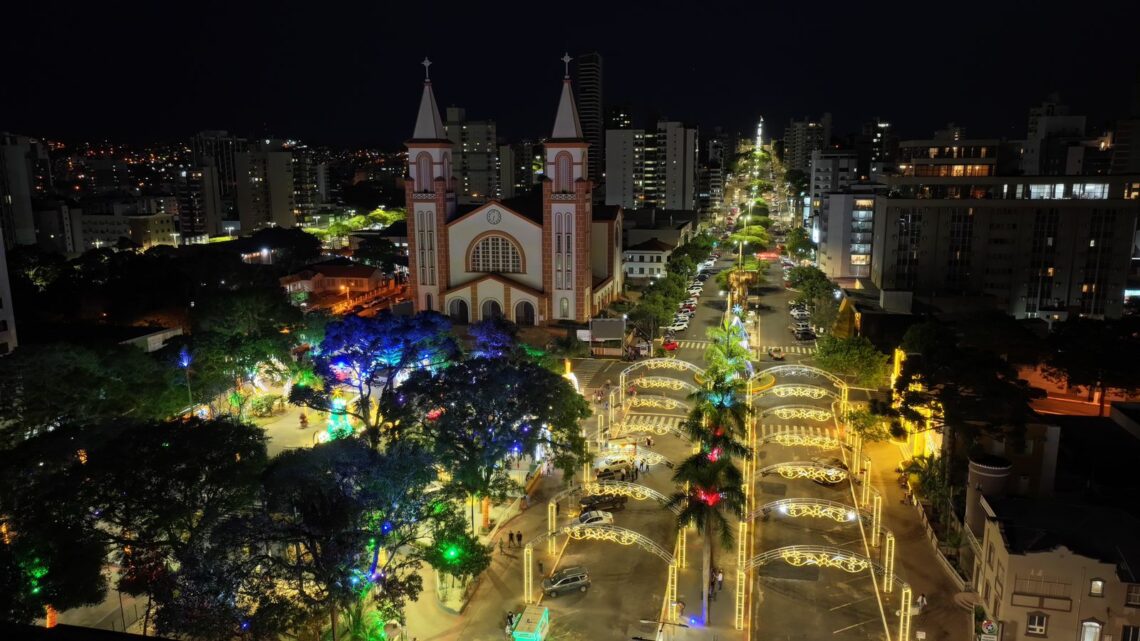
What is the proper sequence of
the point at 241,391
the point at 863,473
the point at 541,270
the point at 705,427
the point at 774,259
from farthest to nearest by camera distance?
1. the point at 774,259
2. the point at 541,270
3. the point at 241,391
4. the point at 863,473
5. the point at 705,427

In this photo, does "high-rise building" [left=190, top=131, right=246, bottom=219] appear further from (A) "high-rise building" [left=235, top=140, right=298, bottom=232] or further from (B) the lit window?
(B) the lit window

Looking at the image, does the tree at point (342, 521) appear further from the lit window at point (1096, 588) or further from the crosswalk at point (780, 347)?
the crosswalk at point (780, 347)

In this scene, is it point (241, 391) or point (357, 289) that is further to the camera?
point (357, 289)

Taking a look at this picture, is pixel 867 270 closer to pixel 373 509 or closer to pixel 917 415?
pixel 917 415

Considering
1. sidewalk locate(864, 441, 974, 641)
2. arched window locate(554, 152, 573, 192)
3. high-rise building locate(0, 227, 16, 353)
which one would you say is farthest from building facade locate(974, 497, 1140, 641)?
high-rise building locate(0, 227, 16, 353)

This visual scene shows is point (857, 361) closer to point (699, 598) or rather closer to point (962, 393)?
point (962, 393)

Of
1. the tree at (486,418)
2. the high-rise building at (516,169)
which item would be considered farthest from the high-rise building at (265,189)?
the tree at (486,418)

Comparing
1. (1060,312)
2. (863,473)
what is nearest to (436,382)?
(863,473)
